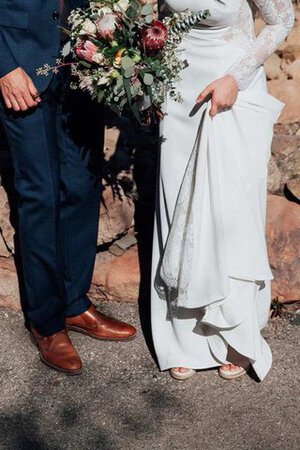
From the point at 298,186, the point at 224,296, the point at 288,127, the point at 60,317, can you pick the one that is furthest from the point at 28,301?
the point at 288,127

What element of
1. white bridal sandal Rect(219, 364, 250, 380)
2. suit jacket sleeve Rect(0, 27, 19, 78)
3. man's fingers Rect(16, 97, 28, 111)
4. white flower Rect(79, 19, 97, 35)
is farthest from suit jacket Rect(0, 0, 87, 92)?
white bridal sandal Rect(219, 364, 250, 380)

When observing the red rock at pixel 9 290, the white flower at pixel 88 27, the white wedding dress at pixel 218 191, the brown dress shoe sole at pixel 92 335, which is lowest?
the red rock at pixel 9 290

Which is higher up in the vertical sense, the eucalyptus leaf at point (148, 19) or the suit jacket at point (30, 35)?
the eucalyptus leaf at point (148, 19)

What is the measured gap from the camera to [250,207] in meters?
4.72

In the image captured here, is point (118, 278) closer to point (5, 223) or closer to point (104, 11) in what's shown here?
point (5, 223)

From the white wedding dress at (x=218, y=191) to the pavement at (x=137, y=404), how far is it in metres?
0.15

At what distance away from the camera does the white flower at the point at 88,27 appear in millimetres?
4305

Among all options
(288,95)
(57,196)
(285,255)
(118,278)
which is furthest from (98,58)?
(288,95)

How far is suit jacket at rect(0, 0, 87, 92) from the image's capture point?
4.44 meters

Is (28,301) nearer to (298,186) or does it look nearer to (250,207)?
(250,207)

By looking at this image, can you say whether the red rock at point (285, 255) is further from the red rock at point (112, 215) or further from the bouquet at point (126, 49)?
the bouquet at point (126, 49)

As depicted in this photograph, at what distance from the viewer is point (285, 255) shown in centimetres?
564

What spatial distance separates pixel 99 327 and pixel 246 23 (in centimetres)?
191

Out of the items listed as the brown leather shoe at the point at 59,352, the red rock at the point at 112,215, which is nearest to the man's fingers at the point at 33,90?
the red rock at the point at 112,215
